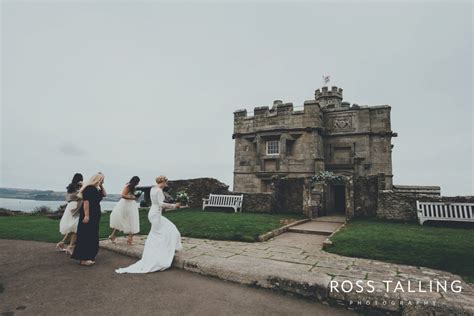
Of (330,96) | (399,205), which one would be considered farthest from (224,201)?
(330,96)

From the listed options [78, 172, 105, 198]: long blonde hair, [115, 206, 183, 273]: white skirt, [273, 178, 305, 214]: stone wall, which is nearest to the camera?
[115, 206, 183, 273]: white skirt

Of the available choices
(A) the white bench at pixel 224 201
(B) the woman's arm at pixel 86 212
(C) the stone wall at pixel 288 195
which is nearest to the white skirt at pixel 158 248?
(B) the woman's arm at pixel 86 212

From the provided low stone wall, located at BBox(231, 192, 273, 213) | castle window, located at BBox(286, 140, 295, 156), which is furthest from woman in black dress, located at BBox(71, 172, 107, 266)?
castle window, located at BBox(286, 140, 295, 156)

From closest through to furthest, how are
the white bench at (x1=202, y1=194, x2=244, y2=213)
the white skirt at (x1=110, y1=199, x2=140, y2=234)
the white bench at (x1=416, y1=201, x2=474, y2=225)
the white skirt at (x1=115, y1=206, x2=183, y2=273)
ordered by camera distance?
1. the white skirt at (x1=115, y1=206, x2=183, y2=273)
2. the white skirt at (x1=110, y1=199, x2=140, y2=234)
3. the white bench at (x1=416, y1=201, x2=474, y2=225)
4. the white bench at (x1=202, y1=194, x2=244, y2=213)

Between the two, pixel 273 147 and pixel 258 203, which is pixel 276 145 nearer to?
pixel 273 147

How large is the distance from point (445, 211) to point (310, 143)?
11320 mm

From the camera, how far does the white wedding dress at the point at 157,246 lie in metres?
4.89

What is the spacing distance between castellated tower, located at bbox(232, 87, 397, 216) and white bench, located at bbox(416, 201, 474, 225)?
9517 mm

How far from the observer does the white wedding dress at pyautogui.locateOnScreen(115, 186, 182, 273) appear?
4.89 meters

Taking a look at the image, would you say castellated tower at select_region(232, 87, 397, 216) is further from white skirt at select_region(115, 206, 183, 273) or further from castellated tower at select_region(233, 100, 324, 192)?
white skirt at select_region(115, 206, 183, 273)

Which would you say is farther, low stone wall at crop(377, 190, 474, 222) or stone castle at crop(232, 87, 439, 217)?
stone castle at crop(232, 87, 439, 217)

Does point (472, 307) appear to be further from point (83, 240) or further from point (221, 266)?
point (83, 240)

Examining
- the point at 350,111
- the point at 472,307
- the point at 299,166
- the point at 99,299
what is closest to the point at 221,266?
the point at 99,299

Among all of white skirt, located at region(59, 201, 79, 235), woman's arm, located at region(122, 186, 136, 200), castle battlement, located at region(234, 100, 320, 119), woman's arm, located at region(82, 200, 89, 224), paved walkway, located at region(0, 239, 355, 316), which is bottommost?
paved walkway, located at region(0, 239, 355, 316)
